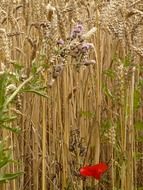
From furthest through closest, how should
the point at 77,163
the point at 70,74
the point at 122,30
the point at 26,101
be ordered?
the point at 26,101, the point at 70,74, the point at 77,163, the point at 122,30

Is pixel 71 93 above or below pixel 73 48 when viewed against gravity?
below

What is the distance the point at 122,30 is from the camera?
1.19 meters

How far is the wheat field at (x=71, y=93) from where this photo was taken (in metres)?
0.93

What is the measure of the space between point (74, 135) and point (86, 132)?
0.20 metres

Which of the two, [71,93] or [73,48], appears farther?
[71,93]

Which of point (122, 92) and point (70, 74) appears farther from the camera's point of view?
point (70, 74)

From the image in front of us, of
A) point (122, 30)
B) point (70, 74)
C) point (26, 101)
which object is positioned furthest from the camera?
point (26, 101)

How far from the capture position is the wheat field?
36.4 inches

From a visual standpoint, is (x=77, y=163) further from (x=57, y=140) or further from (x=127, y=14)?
(x=127, y=14)

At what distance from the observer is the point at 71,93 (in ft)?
5.35

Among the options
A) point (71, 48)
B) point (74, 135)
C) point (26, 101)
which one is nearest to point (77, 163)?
point (74, 135)

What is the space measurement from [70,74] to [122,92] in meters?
0.60

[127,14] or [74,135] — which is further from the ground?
[127,14]

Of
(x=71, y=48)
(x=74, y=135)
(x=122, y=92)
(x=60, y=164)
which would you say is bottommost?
(x=60, y=164)
